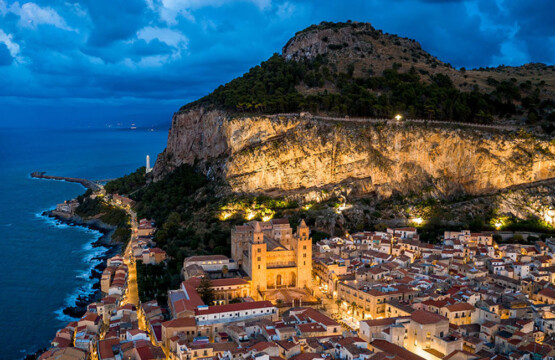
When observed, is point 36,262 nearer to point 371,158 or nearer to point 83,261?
point 83,261

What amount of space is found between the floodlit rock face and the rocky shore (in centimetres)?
1516

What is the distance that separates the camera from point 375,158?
53625 millimetres

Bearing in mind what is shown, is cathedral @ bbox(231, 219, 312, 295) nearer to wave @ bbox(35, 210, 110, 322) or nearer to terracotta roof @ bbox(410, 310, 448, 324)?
terracotta roof @ bbox(410, 310, 448, 324)

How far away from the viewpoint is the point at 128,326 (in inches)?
1126

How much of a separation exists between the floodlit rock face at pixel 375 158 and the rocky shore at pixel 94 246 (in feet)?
49.7

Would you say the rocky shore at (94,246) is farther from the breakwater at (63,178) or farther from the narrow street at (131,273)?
the breakwater at (63,178)

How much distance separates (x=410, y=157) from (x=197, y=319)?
3487 cm

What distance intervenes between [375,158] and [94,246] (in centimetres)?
3304

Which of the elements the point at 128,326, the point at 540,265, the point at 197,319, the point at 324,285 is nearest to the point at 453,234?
the point at 540,265

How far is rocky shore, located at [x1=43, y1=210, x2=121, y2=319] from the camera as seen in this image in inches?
1447

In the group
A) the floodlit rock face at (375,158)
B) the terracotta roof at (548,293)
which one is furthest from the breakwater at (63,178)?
the terracotta roof at (548,293)

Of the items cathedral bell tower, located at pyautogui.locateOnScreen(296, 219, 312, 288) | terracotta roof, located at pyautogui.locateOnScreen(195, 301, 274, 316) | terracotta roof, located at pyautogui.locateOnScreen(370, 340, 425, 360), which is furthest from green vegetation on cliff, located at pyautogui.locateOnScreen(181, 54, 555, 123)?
terracotta roof, located at pyautogui.locateOnScreen(370, 340, 425, 360)

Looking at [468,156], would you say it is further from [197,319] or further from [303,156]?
[197,319]

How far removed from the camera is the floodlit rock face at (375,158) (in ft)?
174
